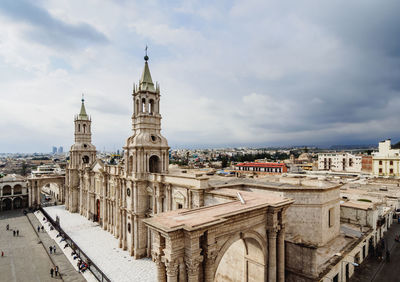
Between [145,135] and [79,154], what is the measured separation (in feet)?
84.7

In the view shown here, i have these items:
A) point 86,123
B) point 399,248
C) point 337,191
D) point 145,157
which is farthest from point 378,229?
point 86,123

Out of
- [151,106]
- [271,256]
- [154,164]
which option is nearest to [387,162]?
[154,164]

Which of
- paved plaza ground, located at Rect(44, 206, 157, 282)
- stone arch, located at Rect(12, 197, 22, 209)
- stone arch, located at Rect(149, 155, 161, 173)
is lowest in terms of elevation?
stone arch, located at Rect(12, 197, 22, 209)

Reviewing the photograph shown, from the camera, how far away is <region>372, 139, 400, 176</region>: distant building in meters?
54.6

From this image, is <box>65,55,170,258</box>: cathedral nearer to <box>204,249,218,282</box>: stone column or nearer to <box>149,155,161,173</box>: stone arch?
<box>149,155,161,173</box>: stone arch

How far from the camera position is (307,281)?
14516 mm

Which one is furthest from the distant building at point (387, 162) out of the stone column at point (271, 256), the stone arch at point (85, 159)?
the stone arch at point (85, 159)

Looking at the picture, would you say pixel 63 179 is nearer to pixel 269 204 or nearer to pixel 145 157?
pixel 145 157

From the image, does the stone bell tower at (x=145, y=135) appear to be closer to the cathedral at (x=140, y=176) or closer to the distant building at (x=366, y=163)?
the cathedral at (x=140, y=176)

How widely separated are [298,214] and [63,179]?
5271cm

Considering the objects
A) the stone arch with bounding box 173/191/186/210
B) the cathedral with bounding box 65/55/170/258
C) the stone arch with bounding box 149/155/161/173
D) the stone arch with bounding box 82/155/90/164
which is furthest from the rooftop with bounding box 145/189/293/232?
the stone arch with bounding box 82/155/90/164

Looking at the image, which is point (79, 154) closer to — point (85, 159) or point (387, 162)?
point (85, 159)

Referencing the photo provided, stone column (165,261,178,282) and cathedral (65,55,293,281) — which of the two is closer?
stone column (165,261,178,282)

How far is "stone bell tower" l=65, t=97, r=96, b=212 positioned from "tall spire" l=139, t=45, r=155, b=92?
23597 mm
